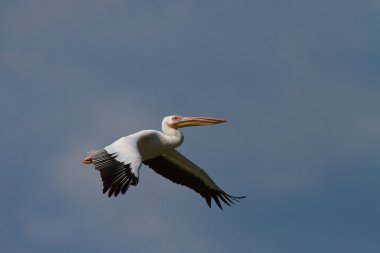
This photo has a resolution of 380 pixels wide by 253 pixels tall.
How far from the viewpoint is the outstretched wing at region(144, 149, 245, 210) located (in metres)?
26.4

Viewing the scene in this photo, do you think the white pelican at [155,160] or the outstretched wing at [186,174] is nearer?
the white pelican at [155,160]

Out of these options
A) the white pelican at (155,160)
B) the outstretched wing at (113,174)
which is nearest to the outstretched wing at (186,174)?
the white pelican at (155,160)

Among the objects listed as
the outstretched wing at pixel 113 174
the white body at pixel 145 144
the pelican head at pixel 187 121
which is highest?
the pelican head at pixel 187 121

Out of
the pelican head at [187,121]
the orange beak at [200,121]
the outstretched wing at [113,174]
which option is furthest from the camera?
the orange beak at [200,121]

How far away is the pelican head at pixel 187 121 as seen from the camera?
2512 cm

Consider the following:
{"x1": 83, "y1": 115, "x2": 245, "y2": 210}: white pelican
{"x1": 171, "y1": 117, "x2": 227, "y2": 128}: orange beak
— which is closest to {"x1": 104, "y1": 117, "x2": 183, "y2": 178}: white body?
{"x1": 83, "y1": 115, "x2": 245, "y2": 210}: white pelican

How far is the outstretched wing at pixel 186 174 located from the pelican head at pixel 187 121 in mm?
901

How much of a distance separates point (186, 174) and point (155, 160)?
88cm

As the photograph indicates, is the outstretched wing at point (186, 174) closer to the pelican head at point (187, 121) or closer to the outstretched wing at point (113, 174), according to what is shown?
the pelican head at point (187, 121)

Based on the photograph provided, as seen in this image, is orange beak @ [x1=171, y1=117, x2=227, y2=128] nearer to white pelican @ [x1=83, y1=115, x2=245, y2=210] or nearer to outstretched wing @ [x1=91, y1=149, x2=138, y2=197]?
white pelican @ [x1=83, y1=115, x2=245, y2=210]

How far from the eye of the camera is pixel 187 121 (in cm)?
2562

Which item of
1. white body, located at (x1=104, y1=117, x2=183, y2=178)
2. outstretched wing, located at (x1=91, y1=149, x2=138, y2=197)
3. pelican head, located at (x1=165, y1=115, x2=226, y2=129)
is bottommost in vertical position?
outstretched wing, located at (x1=91, y1=149, x2=138, y2=197)

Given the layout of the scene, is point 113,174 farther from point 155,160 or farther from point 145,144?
point 155,160

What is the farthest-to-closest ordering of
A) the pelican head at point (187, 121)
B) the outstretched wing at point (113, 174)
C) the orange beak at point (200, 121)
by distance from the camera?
the orange beak at point (200, 121) → the pelican head at point (187, 121) → the outstretched wing at point (113, 174)
